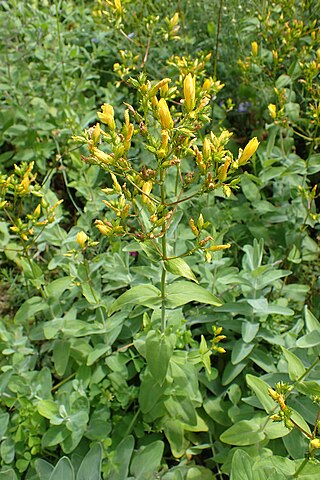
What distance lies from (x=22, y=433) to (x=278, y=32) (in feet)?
7.61

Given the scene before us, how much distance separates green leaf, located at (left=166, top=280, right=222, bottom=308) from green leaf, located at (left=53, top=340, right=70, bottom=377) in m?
0.74

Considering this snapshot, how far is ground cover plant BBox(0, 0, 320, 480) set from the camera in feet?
4.84

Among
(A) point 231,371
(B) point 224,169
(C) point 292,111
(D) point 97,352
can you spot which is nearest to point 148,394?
(D) point 97,352

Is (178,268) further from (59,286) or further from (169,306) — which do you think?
(59,286)

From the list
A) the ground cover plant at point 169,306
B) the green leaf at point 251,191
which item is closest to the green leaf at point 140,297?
the ground cover plant at point 169,306

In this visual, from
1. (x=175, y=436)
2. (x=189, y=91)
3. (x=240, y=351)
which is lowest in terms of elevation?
(x=175, y=436)

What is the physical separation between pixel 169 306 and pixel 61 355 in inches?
30.5

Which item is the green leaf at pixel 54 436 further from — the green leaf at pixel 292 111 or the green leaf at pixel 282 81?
the green leaf at pixel 282 81

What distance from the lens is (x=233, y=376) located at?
2.06 meters

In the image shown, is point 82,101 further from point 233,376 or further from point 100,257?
point 233,376

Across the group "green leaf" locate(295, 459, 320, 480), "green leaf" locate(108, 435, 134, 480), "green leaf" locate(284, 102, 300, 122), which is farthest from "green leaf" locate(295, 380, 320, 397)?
"green leaf" locate(284, 102, 300, 122)

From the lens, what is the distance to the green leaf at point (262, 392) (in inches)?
68.1

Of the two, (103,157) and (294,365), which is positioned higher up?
(103,157)

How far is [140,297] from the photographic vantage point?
1553mm
